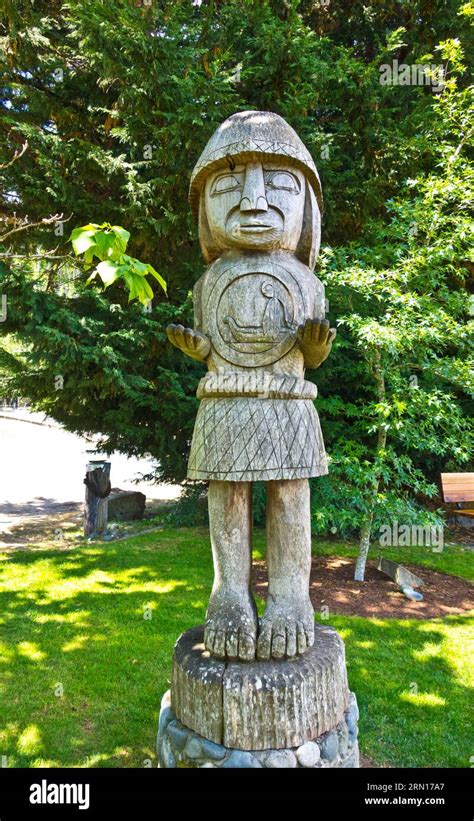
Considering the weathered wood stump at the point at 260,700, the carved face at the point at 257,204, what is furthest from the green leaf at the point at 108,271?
the weathered wood stump at the point at 260,700

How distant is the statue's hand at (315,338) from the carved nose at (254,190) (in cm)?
61

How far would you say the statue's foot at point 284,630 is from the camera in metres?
2.22

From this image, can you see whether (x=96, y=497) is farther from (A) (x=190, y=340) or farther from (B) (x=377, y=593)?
(A) (x=190, y=340)

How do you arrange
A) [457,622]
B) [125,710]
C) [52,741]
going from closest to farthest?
[52,741], [125,710], [457,622]

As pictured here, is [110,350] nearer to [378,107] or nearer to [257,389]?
[257,389]

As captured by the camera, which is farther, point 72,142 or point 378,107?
point 378,107

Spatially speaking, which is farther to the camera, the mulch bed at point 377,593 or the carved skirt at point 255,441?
the mulch bed at point 377,593

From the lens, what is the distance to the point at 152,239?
623 centimetres

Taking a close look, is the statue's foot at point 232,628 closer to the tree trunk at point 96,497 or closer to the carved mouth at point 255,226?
the carved mouth at point 255,226

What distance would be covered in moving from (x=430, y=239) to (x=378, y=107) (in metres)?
2.87

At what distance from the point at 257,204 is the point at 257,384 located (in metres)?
0.85

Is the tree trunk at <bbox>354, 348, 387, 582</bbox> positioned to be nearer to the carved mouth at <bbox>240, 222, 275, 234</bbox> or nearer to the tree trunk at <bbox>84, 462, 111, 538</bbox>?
the carved mouth at <bbox>240, 222, 275, 234</bbox>

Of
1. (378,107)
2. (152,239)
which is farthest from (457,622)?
(378,107)

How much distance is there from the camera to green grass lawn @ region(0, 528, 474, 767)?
9.19 feet
